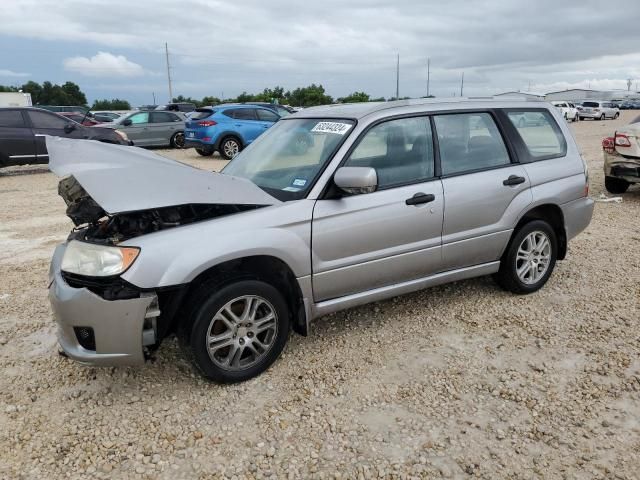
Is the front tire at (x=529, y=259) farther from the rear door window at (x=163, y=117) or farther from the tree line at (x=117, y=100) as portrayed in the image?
the tree line at (x=117, y=100)

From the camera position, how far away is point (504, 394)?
313cm

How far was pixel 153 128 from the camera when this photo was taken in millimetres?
17719

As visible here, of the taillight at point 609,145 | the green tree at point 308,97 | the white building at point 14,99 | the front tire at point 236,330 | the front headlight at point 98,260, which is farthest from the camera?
the green tree at point 308,97

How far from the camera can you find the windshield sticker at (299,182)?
3.46 m

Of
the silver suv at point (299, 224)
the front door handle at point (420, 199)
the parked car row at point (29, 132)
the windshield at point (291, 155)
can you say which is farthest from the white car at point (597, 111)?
the front door handle at point (420, 199)

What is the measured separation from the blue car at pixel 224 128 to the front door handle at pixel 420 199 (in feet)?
37.7

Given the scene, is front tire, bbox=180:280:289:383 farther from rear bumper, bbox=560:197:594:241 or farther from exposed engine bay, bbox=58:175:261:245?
rear bumper, bbox=560:197:594:241

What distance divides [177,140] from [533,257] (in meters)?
16.0

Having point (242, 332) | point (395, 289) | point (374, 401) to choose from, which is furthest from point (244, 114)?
point (374, 401)

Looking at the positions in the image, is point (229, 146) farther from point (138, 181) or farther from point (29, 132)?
point (138, 181)

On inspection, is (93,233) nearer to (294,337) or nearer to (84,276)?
(84,276)

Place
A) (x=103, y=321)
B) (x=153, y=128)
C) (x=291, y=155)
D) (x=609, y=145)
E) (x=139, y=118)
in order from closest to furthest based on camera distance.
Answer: (x=103, y=321), (x=291, y=155), (x=609, y=145), (x=139, y=118), (x=153, y=128)

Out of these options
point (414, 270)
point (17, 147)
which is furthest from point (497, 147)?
point (17, 147)

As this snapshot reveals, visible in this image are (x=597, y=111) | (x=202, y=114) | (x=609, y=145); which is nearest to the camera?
(x=609, y=145)
